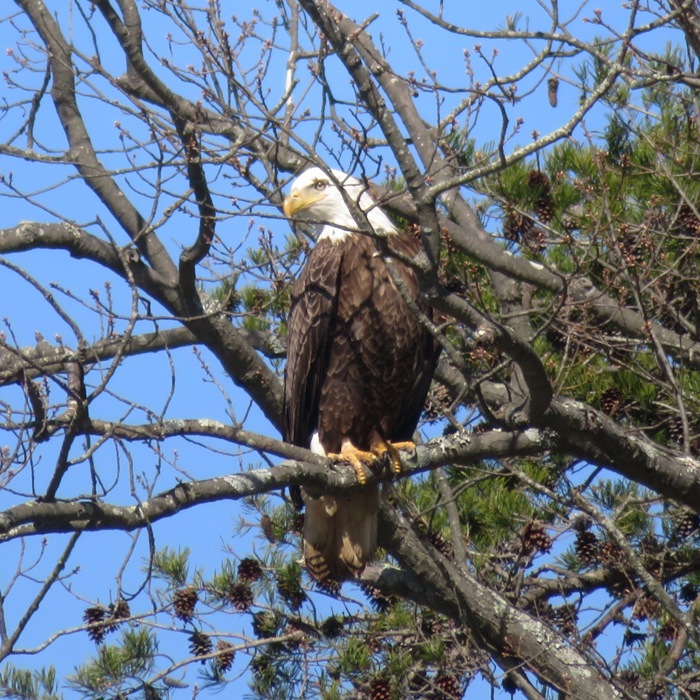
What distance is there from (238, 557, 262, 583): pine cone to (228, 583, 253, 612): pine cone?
3 cm

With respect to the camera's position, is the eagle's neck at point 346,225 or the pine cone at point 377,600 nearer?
the eagle's neck at point 346,225

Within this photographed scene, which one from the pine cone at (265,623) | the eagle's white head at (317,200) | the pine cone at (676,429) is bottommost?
the pine cone at (676,429)

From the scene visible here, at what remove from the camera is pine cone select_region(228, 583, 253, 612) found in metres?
5.07

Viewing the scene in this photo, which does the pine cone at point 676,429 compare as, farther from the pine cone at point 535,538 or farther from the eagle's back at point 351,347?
the eagle's back at point 351,347

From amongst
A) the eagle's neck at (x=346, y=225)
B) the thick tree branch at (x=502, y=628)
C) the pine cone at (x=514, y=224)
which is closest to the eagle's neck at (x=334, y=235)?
the eagle's neck at (x=346, y=225)

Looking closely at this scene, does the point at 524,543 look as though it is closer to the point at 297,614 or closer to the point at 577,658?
the point at 577,658

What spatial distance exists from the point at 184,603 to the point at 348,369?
1318mm

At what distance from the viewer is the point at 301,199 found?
4914 millimetres

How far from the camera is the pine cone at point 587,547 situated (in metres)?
4.81

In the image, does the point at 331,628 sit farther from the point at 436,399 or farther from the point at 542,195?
the point at 542,195

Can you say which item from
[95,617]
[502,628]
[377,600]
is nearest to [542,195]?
[377,600]

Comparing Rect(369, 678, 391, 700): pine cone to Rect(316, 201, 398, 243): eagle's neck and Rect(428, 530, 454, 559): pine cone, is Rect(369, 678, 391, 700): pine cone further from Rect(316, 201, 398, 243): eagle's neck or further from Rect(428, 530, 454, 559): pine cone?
Rect(316, 201, 398, 243): eagle's neck

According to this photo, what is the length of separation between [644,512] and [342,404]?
1296 millimetres

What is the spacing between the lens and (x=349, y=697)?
4793 mm
